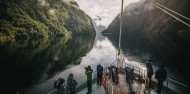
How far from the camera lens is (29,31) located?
145625mm

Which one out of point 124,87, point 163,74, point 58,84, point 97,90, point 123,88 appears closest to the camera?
point 58,84

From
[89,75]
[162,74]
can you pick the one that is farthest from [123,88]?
[162,74]

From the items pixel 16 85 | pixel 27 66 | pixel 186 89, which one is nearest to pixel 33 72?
pixel 27 66

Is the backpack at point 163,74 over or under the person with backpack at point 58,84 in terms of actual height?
over

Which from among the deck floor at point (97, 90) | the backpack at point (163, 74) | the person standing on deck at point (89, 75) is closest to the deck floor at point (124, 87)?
the deck floor at point (97, 90)

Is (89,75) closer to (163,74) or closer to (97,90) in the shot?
(97,90)

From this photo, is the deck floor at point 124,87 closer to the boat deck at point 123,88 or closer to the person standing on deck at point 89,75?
the boat deck at point 123,88

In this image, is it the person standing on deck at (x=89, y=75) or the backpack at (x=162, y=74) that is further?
the person standing on deck at (x=89, y=75)

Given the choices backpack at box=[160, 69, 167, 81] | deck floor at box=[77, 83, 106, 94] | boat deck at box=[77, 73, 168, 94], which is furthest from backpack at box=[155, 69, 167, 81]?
deck floor at box=[77, 83, 106, 94]

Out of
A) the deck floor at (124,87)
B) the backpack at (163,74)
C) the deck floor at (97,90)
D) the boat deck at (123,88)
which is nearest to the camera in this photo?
the backpack at (163,74)

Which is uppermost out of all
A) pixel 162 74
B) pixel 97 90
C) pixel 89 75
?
pixel 162 74

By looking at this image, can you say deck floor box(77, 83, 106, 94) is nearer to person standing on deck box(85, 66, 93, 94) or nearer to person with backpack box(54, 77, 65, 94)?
person standing on deck box(85, 66, 93, 94)

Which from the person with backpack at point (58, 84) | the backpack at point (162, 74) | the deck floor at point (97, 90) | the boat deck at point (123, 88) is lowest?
the deck floor at point (97, 90)

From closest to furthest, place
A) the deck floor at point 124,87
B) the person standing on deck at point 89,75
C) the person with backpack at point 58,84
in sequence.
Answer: the person with backpack at point 58,84 → the deck floor at point 124,87 → the person standing on deck at point 89,75
